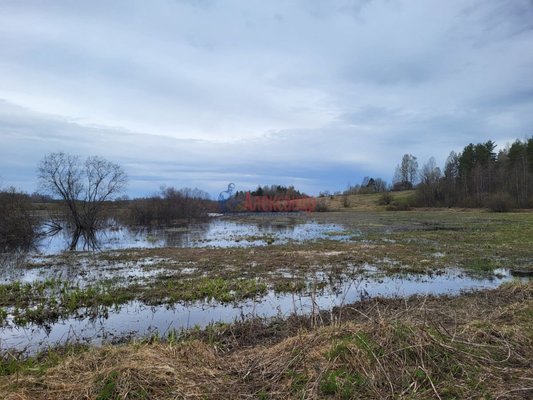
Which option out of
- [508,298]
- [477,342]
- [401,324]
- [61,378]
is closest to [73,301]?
[61,378]

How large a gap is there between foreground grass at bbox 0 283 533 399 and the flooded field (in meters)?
1.71

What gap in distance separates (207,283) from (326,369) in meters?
8.73

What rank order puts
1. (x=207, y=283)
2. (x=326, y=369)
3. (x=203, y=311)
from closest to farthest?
(x=326, y=369), (x=203, y=311), (x=207, y=283)

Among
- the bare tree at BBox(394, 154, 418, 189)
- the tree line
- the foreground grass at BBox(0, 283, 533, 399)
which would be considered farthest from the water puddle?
the bare tree at BBox(394, 154, 418, 189)

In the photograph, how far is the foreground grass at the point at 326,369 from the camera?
4043 millimetres

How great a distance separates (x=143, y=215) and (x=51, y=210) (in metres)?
14.4

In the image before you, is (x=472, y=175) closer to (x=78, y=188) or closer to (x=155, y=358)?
(x=78, y=188)

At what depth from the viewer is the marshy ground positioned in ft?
13.8

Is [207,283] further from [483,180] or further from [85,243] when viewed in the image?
[483,180]

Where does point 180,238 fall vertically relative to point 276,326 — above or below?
below

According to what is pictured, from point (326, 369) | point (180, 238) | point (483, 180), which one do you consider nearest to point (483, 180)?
point (483, 180)

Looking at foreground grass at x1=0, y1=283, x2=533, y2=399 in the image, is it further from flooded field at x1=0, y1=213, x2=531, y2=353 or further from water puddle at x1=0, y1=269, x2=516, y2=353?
Result: flooded field at x1=0, y1=213, x2=531, y2=353

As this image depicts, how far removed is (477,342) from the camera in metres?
5.29

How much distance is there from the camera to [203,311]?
10195 millimetres
